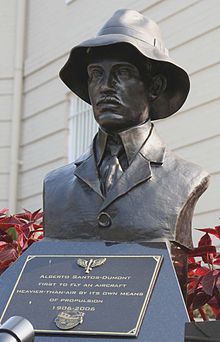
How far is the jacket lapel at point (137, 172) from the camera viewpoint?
4.18 m

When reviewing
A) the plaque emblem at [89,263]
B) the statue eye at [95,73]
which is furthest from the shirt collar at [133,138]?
the plaque emblem at [89,263]

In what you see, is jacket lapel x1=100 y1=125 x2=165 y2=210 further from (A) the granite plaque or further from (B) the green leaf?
(B) the green leaf

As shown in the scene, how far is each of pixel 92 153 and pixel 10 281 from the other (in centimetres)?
72

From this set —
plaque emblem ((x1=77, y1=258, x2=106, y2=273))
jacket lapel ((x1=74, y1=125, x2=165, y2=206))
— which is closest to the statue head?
jacket lapel ((x1=74, y1=125, x2=165, y2=206))

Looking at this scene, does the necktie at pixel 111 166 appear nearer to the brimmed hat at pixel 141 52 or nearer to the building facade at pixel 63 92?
the brimmed hat at pixel 141 52

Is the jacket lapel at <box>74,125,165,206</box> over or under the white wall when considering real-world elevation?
under

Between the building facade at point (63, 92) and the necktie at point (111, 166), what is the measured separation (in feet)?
12.6

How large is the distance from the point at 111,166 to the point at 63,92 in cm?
676

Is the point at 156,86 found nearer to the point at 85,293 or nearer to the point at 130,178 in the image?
the point at 130,178

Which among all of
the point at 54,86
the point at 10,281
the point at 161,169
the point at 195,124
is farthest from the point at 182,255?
the point at 54,86

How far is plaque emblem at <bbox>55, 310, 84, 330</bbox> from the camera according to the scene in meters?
3.77

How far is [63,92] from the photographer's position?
11.0 m

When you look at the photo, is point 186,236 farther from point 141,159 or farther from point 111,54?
point 111,54

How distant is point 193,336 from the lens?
3.67 meters
